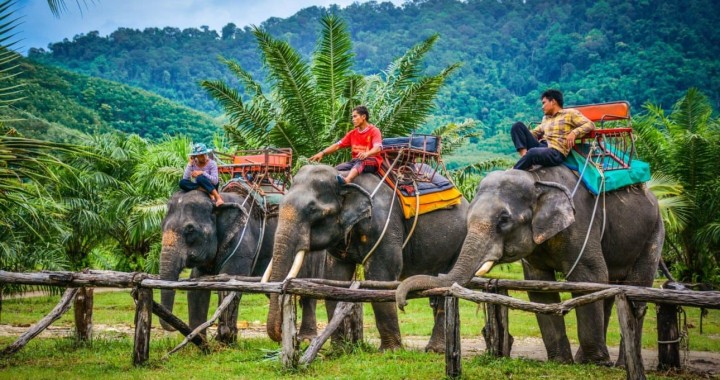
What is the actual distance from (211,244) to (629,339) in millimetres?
6557

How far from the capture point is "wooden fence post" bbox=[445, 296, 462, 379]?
26.8 feet

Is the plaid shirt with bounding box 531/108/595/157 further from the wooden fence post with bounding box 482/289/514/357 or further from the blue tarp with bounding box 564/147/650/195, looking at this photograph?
the wooden fence post with bounding box 482/289/514/357

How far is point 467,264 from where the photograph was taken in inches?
340

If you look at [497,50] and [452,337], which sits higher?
[497,50]

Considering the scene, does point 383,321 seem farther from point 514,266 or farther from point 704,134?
point 514,266

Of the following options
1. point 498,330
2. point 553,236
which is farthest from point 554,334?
point 553,236

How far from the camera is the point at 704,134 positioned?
2061cm

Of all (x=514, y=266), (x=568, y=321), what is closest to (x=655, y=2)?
(x=514, y=266)

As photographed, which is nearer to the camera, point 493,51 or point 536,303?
point 536,303

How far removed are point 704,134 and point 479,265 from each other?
46.4ft

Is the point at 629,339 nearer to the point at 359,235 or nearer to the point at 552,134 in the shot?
the point at 552,134

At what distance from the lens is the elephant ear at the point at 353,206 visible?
10312mm

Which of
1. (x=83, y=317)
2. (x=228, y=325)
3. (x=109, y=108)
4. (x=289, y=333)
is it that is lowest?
(x=228, y=325)

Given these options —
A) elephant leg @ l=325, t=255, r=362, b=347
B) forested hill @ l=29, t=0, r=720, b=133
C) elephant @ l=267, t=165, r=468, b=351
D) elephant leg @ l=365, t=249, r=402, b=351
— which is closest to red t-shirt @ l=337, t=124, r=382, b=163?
elephant @ l=267, t=165, r=468, b=351
